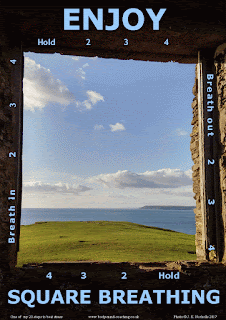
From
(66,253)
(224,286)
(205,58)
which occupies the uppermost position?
(205,58)

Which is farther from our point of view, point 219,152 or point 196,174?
point 196,174

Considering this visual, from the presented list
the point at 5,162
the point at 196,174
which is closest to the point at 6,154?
the point at 5,162

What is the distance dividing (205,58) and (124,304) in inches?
198

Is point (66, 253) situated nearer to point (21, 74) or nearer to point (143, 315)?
point (143, 315)

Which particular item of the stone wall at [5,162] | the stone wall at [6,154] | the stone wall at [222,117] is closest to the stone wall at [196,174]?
the stone wall at [6,154]

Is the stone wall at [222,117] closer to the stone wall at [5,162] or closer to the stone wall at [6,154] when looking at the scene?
the stone wall at [6,154]

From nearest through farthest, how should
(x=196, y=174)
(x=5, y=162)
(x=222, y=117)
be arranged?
(x=5, y=162) < (x=222, y=117) < (x=196, y=174)

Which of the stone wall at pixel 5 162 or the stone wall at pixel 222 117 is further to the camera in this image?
the stone wall at pixel 222 117

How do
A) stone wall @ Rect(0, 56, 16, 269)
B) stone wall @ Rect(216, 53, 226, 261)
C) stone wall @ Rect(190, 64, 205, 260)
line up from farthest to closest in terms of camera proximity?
1. stone wall @ Rect(190, 64, 205, 260)
2. stone wall @ Rect(216, 53, 226, 261)
3. stone wall @ Rect(0, 56, 16, 269)

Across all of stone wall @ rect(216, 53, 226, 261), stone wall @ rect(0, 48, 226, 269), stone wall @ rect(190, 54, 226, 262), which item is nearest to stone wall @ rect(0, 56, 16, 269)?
stone wall @ rect(0, 48, 226, 269)

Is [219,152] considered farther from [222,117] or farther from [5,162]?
[5,162]

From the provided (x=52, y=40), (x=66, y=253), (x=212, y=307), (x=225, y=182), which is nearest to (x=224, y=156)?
(x=225, y=182)

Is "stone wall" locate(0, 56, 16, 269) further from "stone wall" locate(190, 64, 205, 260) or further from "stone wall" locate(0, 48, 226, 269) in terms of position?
"stone wall" locate(190, 64, 205, 260)

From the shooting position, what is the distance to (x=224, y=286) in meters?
3.75
